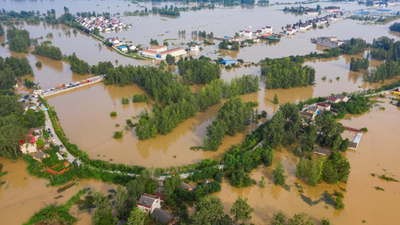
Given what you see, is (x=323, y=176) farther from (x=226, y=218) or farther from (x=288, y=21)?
(x=288, y=21)

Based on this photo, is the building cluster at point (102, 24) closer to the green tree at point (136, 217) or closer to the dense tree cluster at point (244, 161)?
the dense tree cluster at point (244, 161)

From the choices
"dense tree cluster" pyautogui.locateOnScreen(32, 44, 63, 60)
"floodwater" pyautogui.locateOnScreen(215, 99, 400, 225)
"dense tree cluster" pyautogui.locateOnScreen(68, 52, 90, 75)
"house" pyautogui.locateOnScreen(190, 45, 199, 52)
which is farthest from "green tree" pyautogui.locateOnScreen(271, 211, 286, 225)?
"dense tree cluster" pyautogui.locateOnScreen(32, 44, 63, 60)

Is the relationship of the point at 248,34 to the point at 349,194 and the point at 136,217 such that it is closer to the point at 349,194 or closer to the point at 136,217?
the point at 349,194

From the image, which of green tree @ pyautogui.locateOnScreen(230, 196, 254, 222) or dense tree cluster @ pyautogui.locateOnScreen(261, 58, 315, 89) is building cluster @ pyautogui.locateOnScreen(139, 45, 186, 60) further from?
green tree @ pyautogui.locateOnScreen(230, 196, 254, 222)

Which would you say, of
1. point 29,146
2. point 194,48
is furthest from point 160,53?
point 29,146

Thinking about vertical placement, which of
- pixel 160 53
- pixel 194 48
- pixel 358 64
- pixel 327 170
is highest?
pixel 194 48

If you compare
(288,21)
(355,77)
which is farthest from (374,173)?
→ (288,21)
